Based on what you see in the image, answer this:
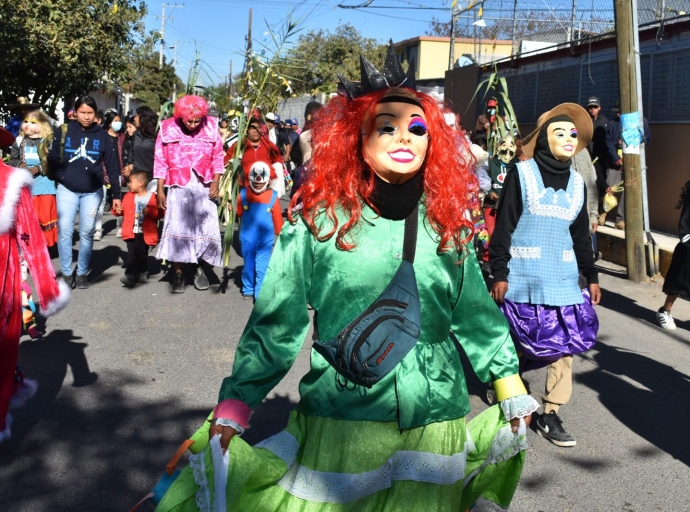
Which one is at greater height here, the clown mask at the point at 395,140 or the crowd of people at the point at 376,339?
the clown mask at the point at 395,140

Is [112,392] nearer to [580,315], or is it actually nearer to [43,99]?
[580,315]

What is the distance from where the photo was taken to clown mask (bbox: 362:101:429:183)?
2.72 metres

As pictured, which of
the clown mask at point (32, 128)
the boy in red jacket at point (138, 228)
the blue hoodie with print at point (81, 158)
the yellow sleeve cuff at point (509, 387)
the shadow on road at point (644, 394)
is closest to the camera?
the yellow sleeve cuff at point (509, 387)

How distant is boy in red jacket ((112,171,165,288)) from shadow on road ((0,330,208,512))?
2822 mm

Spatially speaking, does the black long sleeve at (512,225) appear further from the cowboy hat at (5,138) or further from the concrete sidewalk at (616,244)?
the concrete sidewalk at (616,244)

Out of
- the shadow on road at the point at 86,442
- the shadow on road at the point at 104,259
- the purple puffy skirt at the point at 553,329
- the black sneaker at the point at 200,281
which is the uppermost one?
the purple puffy skirt at the point at 553,329

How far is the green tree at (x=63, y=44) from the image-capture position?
1560 centimetres

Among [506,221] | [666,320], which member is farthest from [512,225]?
[666,320]

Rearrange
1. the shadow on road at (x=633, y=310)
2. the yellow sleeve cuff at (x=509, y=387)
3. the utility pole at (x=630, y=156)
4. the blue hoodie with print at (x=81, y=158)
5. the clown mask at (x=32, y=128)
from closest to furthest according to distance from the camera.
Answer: the yellow sleeve cuff at (x=509, y=387)
the shadow on road at (x=633, y=310)
the blue hoodie with print at (x=81, y=158)
the clown mask at (x=32, y=128)
the utility pole at (x=630, y=156)

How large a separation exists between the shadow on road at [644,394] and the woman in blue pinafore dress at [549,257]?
0.61m

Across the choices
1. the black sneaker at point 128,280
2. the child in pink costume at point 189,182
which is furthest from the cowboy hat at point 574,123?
the black sneaker at point 128,280

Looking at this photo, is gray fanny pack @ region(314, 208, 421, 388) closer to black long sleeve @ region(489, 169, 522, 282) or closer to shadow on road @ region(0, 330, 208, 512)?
shadow on road @ region(0, 330, 208, 512)

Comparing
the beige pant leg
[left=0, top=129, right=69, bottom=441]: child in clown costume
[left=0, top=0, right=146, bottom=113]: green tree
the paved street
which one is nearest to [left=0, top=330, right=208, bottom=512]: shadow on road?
the paved street

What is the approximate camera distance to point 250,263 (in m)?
8.23
